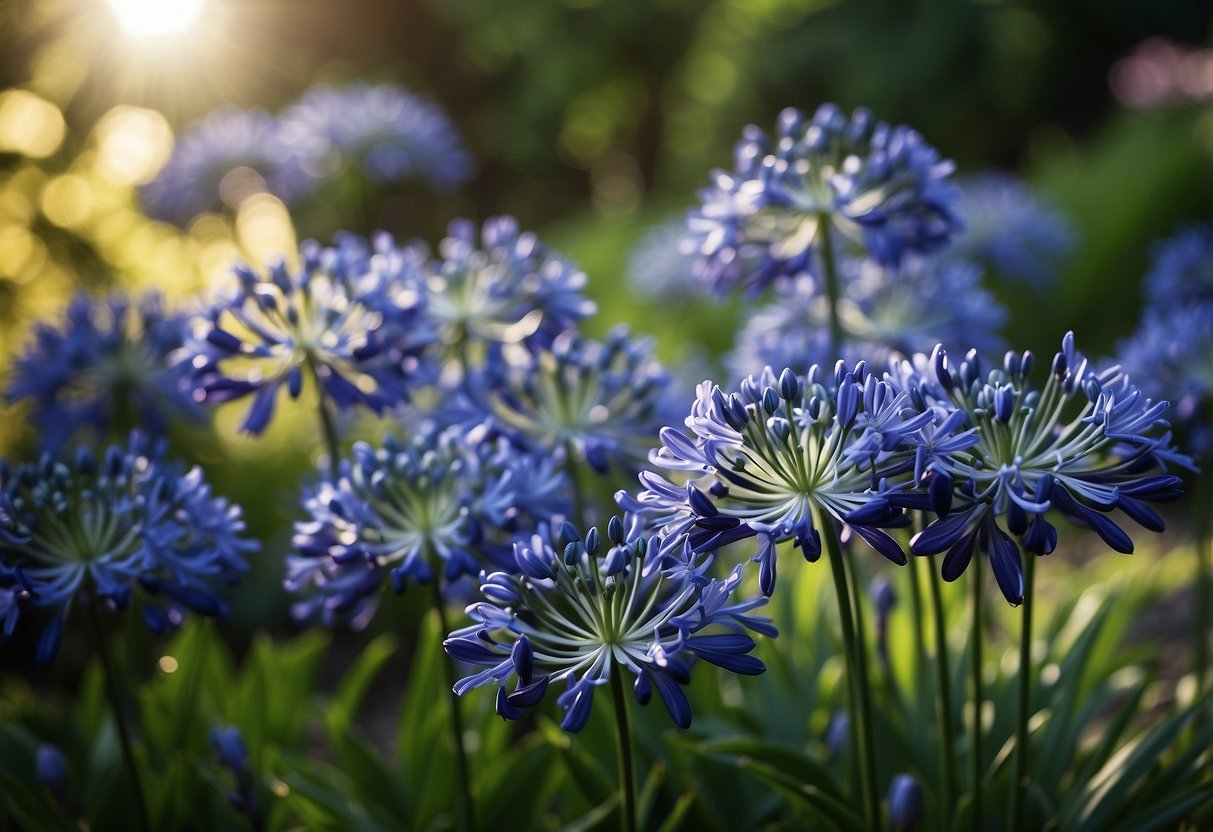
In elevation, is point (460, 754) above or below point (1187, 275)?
below

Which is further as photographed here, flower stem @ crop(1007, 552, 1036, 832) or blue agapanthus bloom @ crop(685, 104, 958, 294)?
blue agapanthus bloom @ crop(685, 104, 958, 294)

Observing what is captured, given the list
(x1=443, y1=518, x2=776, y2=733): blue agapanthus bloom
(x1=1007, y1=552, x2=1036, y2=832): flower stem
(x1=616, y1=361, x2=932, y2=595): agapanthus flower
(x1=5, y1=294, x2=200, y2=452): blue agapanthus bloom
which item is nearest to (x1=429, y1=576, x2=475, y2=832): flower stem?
(x1=443, y1=518, x2=776, y2=733): blue agapanthus bloom

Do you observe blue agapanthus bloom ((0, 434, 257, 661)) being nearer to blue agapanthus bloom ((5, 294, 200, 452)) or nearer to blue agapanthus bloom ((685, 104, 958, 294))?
blue agapanthus bloom ((5, 294, 200, 452))

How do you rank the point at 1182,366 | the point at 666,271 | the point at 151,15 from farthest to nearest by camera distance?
1. the point at 151,15
2. the point at 666,271
3. the point at 1182,366

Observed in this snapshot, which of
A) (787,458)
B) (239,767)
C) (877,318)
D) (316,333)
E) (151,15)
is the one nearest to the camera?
(787,458)

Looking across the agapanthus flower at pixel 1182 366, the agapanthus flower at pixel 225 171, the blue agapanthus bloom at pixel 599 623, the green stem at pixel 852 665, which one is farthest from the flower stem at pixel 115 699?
the agapanthus flower at pixel 225 171

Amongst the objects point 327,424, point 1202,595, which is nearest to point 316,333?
point 327,424

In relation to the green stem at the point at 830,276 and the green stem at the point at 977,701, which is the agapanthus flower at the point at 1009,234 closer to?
the green stem at the point at 830,276

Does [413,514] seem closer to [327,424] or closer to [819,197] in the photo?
[327,424]
